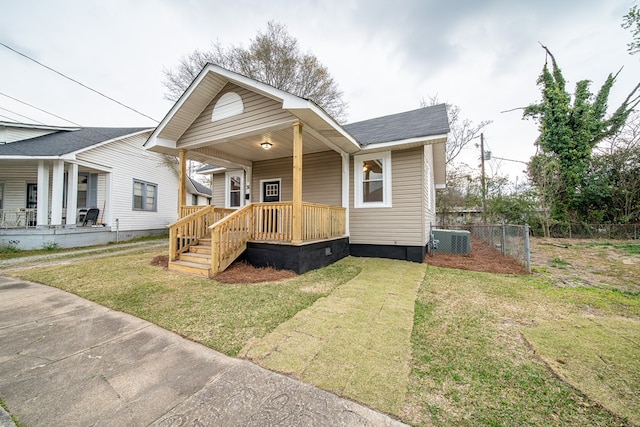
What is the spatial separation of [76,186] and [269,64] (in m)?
11.3

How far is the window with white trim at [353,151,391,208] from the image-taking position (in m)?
7.17

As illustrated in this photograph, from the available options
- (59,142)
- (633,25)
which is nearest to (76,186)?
(59,142)

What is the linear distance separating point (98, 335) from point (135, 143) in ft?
42.9

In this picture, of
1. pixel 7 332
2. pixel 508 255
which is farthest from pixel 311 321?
pixel 508 255

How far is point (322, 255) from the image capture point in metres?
6.00

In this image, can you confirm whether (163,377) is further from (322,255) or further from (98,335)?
(322,255)

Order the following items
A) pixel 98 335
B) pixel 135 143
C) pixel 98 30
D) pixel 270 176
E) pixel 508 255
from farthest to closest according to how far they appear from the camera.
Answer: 1. pixel 135 143
2. pixel 98 30
3. pixel 270 176
4. pixel 508 255
5. pixel 98 335

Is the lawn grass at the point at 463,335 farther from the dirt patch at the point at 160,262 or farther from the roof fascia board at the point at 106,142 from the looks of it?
the roof fascia board at the point at 106,142

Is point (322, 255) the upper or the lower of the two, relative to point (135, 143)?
lower

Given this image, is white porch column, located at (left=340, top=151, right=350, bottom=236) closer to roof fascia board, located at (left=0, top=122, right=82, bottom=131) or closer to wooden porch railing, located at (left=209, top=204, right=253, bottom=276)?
wooden porch railing, located at (left=209, top=204, right=253, bottom=276)

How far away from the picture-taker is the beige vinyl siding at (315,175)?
782 cm

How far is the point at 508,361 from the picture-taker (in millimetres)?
2229

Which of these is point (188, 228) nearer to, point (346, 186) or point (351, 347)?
point (346, 186)

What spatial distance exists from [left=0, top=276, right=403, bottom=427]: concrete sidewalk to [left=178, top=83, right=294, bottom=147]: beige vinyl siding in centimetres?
454
